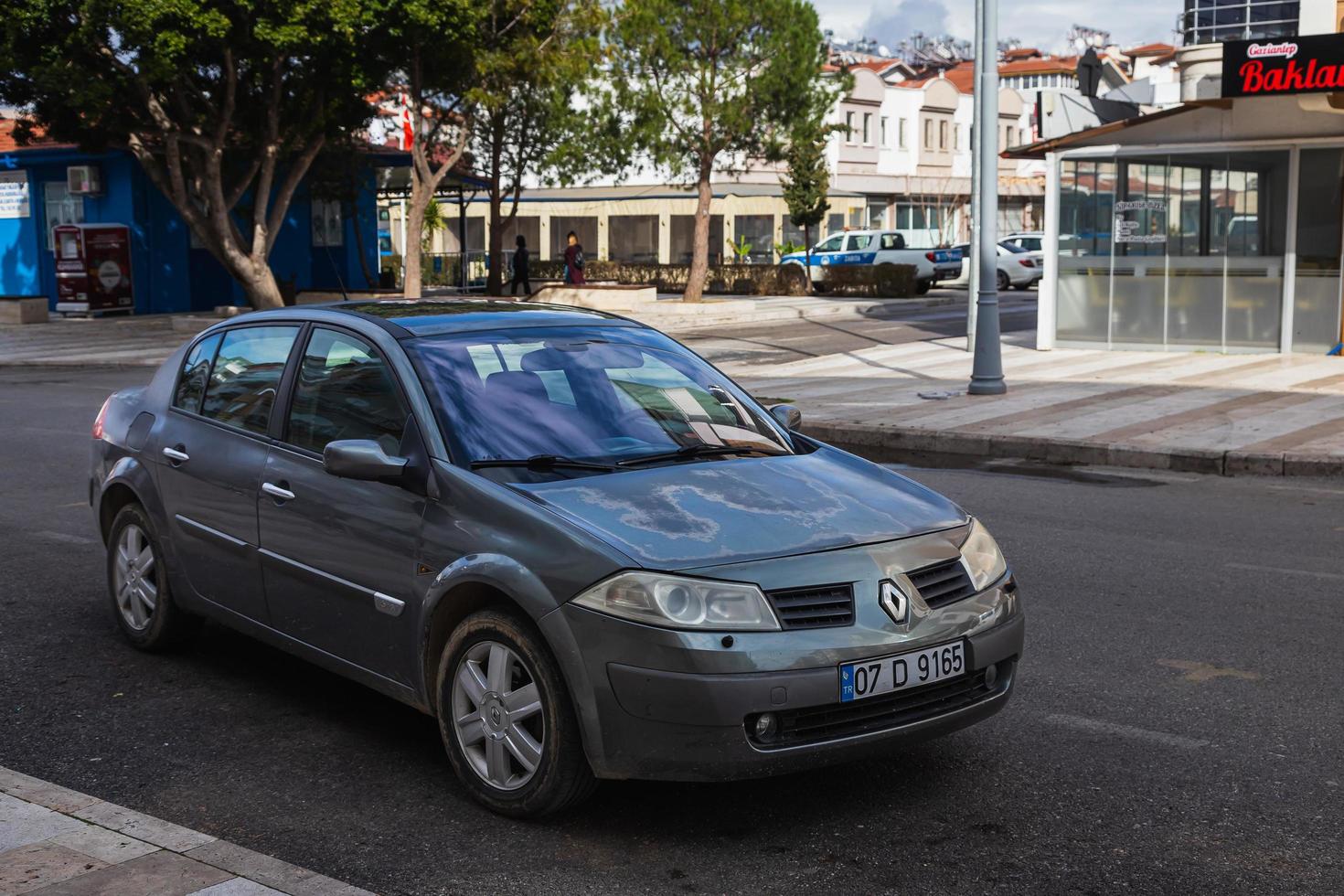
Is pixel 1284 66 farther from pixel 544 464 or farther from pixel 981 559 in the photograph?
pixel 544 464

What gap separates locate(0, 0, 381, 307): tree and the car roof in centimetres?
2129

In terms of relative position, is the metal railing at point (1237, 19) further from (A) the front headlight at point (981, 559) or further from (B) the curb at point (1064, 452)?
(A) the front headlight at point (981, 559)

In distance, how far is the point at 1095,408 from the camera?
1495 cm

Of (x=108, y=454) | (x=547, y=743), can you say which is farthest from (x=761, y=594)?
(x=108, y=454)

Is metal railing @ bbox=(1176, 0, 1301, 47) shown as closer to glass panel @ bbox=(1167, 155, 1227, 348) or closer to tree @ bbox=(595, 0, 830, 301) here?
glass panel @ bbox=(1167, 155, 1227, 348)

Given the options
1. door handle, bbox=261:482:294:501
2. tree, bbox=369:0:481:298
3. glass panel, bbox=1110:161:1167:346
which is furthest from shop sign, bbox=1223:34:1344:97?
door handle, bbox=261:482:294:501

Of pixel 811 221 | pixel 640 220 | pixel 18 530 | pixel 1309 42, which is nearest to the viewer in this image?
pixel 18 530

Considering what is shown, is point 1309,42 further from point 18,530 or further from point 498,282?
point 498,282

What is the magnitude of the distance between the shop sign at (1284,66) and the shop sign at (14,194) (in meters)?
30.2

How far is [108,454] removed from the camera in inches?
261

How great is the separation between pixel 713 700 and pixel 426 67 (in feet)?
93.8

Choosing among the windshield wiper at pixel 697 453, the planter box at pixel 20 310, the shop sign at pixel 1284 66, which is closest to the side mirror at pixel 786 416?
the windshield wiper at pixel 697 453

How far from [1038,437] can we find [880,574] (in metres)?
8.90

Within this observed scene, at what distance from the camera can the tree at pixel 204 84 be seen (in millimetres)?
25344
